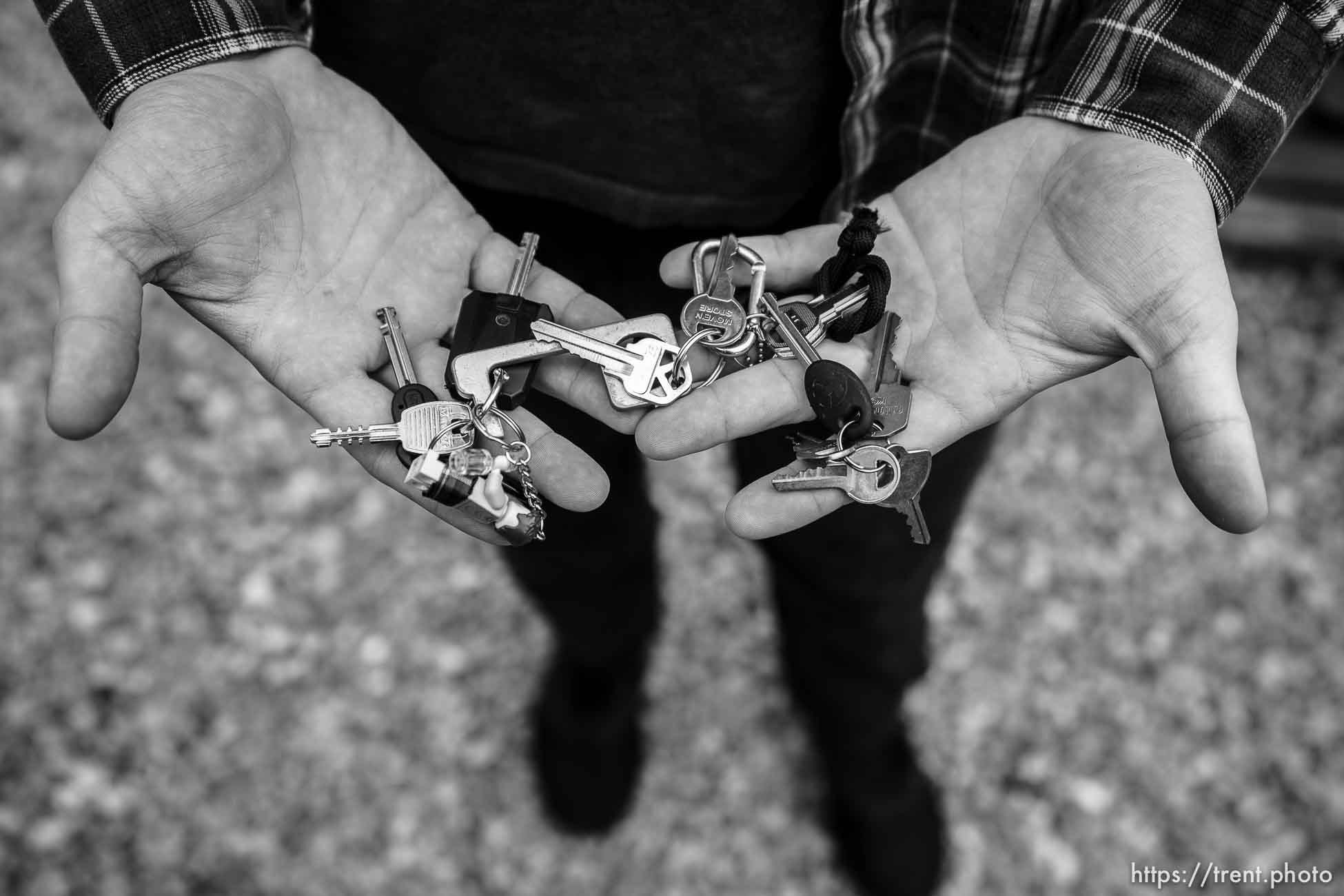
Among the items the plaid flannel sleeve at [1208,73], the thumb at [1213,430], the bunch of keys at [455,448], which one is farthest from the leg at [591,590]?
the thumb at [1213,430]

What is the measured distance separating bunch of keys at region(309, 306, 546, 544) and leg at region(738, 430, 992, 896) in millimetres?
698

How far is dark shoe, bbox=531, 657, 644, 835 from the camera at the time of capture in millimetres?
3539

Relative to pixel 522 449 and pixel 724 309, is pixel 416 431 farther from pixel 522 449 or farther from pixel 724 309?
pixel 724 309

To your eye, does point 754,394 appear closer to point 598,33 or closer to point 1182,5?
point 598,33

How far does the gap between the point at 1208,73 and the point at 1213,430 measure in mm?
714

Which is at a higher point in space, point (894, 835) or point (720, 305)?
point (720, 305)

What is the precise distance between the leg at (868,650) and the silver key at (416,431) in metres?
0.82

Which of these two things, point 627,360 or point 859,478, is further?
point 627,360

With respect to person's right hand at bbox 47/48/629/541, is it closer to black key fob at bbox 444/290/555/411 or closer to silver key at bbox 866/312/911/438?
black key fob at bbox 444/290/555/411

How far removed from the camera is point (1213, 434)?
1.76 m

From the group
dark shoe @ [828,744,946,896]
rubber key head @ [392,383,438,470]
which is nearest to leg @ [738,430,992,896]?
dark shoe @ [828,744,946,896]

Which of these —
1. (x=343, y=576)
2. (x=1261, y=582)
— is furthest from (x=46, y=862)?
(x=1261, y=582)

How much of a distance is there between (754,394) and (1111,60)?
968 mm
